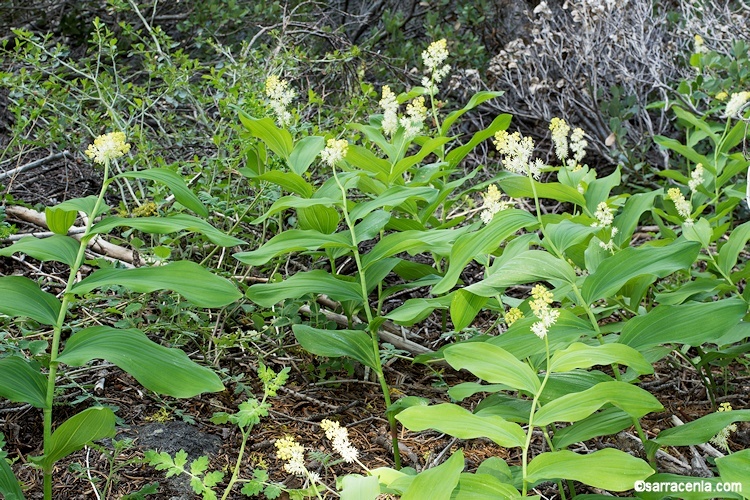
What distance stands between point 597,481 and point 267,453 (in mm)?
1077

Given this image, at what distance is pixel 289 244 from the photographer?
205cm

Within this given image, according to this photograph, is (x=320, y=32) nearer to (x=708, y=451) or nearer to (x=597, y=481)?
(x=708, y=451)

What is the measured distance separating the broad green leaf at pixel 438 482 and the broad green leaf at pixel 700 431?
603 mm

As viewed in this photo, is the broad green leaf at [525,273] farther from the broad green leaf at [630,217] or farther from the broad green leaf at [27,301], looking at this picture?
the broad green leaf at [27,301]

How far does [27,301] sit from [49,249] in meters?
0.16

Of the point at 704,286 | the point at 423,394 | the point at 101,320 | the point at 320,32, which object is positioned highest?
the point at 320,32

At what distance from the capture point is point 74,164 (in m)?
3.56

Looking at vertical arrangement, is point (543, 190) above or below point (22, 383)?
above

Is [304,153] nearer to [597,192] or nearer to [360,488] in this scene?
[597,192]

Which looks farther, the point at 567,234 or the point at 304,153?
the point at 304,153

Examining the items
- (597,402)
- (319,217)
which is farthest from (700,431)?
(319,217)

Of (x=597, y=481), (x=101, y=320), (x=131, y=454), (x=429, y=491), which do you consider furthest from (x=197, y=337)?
(x=597, y=481)

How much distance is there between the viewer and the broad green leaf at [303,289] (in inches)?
77.3

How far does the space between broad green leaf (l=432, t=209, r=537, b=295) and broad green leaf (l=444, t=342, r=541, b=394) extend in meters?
0.29
